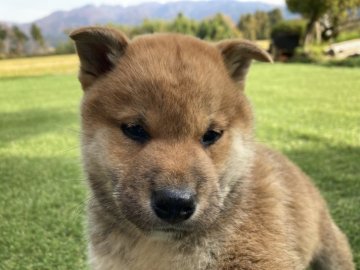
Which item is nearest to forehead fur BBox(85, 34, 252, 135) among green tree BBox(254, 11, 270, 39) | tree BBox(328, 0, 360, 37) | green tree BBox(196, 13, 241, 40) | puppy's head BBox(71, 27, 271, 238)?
puppy's head BBox(71, 27, 271, 238)

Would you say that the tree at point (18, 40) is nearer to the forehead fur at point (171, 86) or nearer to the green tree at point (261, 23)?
the green tree at point (261, 23)

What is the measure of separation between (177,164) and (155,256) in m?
0.59

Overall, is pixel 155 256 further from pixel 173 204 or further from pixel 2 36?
pixel 2 36

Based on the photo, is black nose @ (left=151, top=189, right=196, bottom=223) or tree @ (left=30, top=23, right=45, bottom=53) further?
tree @ (left=30, top=23, right=45, bottom=53)

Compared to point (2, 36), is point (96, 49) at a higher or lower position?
higher

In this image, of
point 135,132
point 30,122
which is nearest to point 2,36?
point 30,122

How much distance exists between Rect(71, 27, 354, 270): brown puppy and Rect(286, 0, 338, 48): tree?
23.6 metres

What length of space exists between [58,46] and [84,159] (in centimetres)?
2888

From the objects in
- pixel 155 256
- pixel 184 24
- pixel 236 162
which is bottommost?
pixel 184 24

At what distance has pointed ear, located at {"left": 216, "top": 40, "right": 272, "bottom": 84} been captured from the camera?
8.39 feet

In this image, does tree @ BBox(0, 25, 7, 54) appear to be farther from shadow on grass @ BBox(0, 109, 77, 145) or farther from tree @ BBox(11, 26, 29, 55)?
shadow on grass @ BBox(0, 109, 77, 145)

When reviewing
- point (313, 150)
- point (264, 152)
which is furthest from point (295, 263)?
point (313, 150)

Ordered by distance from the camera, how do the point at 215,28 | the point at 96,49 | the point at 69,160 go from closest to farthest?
the point at 96,49, the point at 69,160, the point at 215,28

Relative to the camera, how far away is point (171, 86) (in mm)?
2172
